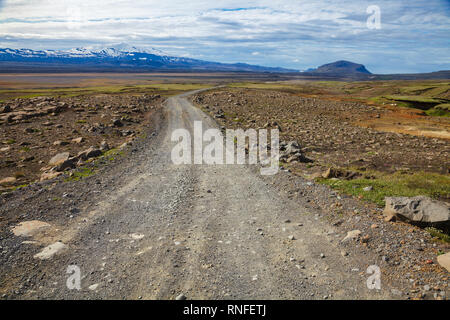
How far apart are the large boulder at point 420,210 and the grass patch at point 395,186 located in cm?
134

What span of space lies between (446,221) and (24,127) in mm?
40281

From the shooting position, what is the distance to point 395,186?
13.0 metres

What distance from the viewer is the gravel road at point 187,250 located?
7.21 metres

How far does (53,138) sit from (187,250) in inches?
1041

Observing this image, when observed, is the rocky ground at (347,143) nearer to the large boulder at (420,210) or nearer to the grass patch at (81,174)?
the large boulder at (420,210)

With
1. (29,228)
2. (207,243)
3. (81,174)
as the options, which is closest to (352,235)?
(207,243)

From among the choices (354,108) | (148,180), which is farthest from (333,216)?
(354,108)

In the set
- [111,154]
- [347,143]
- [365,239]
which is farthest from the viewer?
[347,143]

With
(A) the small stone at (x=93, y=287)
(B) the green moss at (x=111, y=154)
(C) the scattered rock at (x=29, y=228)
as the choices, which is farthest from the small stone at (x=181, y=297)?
(B) the green moss at (x=111, y=154)

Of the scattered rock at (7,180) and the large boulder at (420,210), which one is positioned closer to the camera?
the large boulder at (420,210)

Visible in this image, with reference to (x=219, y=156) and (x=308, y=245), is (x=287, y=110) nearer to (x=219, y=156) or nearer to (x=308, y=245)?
(x=219, y=156)

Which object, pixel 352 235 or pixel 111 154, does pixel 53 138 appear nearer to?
pixel 111 154

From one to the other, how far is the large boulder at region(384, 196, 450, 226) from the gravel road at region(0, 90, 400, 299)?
7.66 ft
